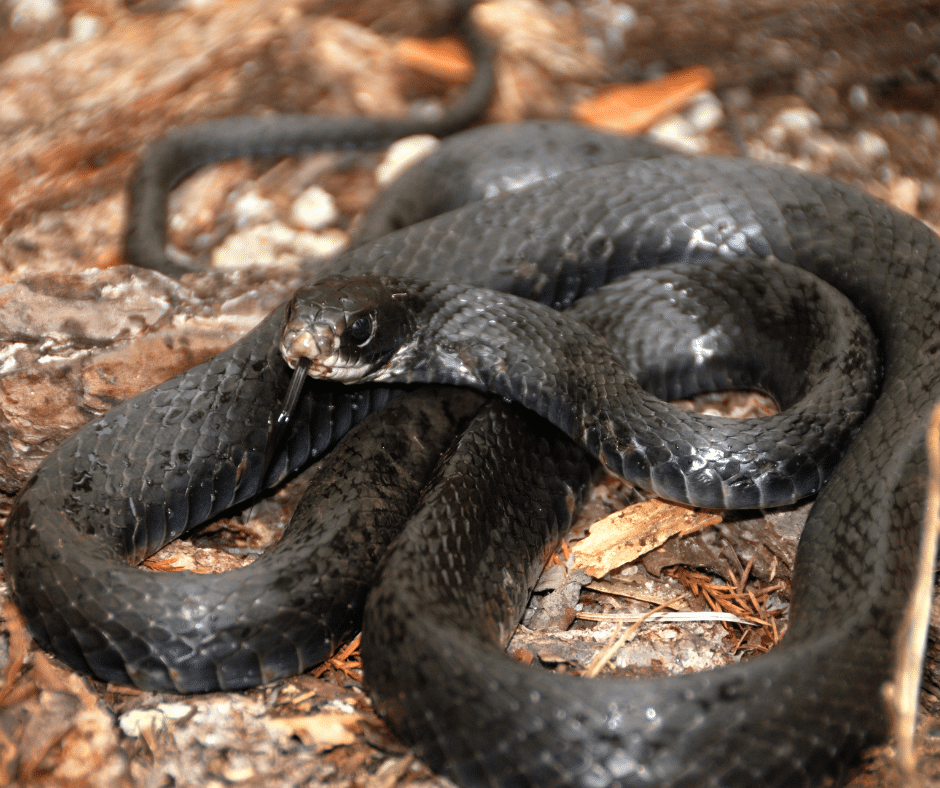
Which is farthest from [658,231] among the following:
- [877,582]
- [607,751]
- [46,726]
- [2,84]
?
[2,84]

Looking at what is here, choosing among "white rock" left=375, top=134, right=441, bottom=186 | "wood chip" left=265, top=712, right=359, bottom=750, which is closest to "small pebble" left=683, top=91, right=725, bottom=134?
"white rock" left=375, top=134, right=441, bottom=186

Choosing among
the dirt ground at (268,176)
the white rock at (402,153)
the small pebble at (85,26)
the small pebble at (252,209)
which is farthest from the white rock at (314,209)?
the small pebble at (85,26)

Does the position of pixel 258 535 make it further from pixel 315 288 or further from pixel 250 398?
pixel 315 288

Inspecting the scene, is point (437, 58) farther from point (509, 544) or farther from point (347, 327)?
point (509, 544)

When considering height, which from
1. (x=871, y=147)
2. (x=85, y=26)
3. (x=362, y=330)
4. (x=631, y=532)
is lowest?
(x=871, y=147)

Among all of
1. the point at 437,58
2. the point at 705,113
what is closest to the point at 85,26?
the point at 437,58

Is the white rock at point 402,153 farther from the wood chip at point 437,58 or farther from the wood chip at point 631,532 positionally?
the wood chip at point 631,532
